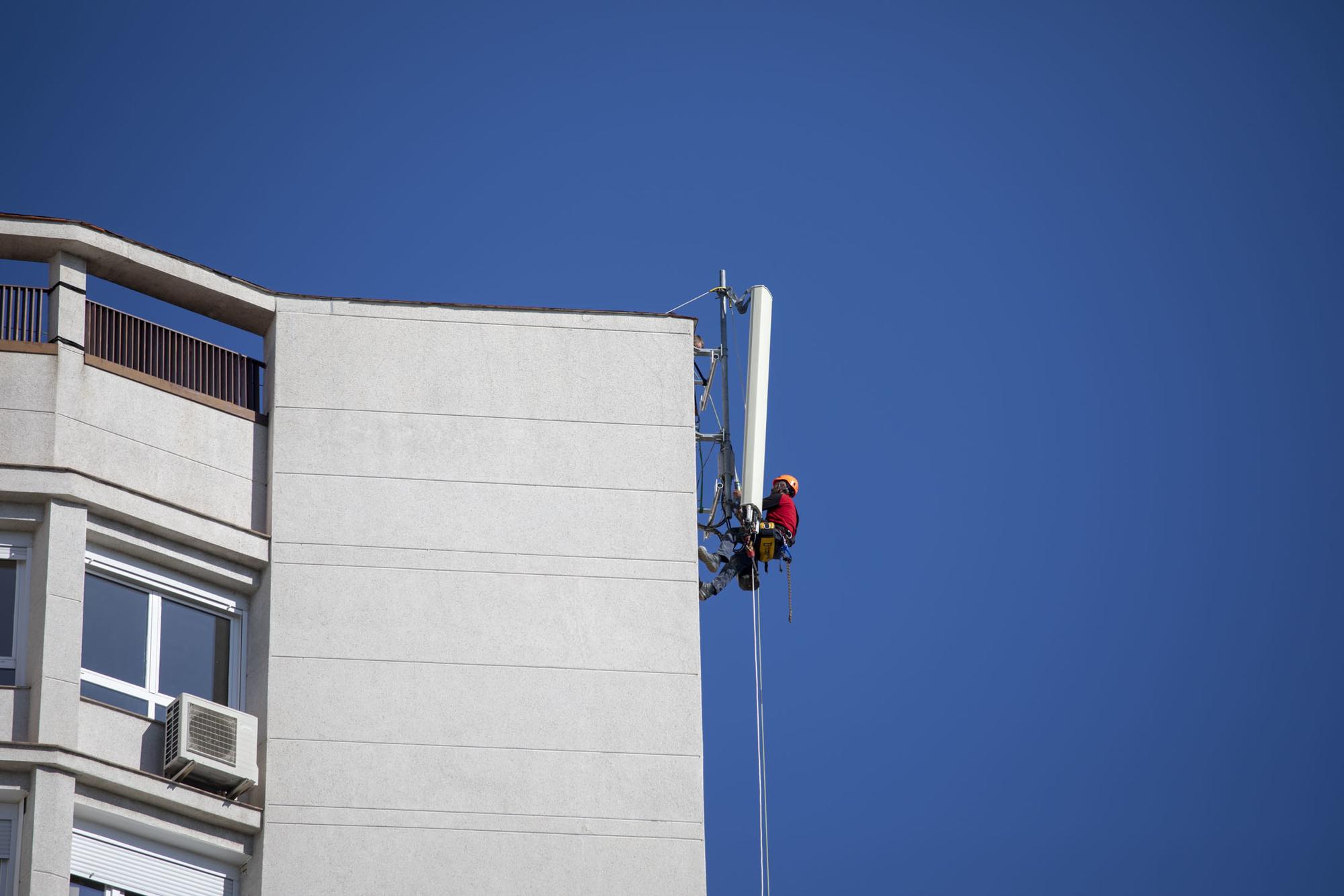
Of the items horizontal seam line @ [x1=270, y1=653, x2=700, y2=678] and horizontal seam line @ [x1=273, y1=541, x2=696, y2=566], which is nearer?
horizontal seam line @ [x1=270, y1=653, x2=700, y2=678]

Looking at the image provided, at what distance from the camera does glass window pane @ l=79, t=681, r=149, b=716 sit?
74.8 ft

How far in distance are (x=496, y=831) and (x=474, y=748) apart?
941 mm

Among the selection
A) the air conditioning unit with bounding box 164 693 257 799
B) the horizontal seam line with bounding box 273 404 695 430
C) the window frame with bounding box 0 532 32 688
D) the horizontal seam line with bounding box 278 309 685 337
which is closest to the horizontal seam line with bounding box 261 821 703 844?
the air conditioning unit with bounding box 164 693 257 799

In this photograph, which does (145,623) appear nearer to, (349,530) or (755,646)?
(349,530)

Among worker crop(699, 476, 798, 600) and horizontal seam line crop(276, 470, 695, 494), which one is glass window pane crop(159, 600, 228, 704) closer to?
horizontal seam line crop(276, 470, 695, 494)

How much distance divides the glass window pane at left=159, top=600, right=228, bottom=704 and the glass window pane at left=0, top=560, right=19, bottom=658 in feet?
5.33

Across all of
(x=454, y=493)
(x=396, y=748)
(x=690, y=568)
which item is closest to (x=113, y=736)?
(x=396, y=748)

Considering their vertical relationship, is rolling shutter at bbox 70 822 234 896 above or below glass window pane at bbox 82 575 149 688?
below

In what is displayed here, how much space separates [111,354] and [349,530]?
3237 millimetres

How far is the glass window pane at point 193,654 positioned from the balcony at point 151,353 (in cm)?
239

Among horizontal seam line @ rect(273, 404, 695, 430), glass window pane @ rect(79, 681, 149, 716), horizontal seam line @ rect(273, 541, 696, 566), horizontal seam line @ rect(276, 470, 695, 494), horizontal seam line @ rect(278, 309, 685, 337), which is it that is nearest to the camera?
glass window pane @ rect(79, 681, 149, 716)

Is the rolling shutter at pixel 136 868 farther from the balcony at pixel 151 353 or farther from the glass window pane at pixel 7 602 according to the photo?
the balcony at pixel 151 353

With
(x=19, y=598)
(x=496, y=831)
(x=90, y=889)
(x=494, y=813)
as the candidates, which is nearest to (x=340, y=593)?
(x=494, y=813)

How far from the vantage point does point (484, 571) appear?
81.4 ft
